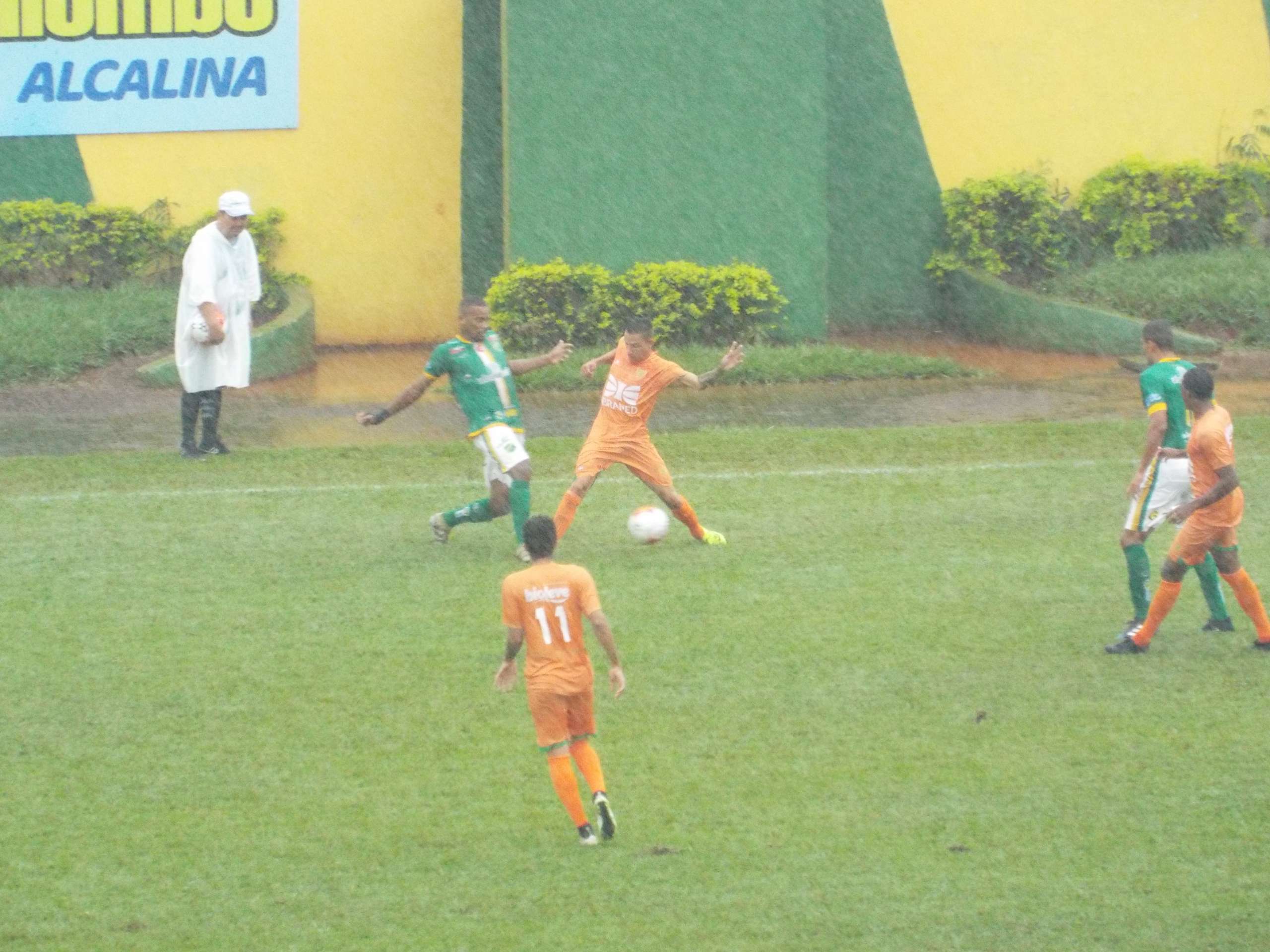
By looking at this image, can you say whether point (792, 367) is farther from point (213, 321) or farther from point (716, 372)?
point (716, 372)

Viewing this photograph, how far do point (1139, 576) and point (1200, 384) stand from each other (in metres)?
1.17

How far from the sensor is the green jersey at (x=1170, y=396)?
891 centimetres

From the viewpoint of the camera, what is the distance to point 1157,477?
29.6 ft

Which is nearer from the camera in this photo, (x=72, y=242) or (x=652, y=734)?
(x=652, y=734)

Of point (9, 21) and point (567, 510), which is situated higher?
point (9, 21)

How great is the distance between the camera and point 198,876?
21.2 ft

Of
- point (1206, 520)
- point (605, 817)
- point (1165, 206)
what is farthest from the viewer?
point (1165, 206)

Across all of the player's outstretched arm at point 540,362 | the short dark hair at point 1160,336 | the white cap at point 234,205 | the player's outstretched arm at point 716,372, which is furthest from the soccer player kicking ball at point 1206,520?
the white cap at point 234,205

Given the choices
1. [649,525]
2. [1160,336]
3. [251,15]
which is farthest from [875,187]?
[1160,336]

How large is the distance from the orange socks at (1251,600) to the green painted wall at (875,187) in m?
11.5

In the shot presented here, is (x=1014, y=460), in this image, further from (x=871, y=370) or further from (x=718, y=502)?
(x=871, y=370)

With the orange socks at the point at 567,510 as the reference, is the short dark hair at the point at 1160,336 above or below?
above

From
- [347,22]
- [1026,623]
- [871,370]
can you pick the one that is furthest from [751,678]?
[347,22]

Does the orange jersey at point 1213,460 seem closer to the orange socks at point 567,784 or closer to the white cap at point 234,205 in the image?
the orange socks at point 567,784
